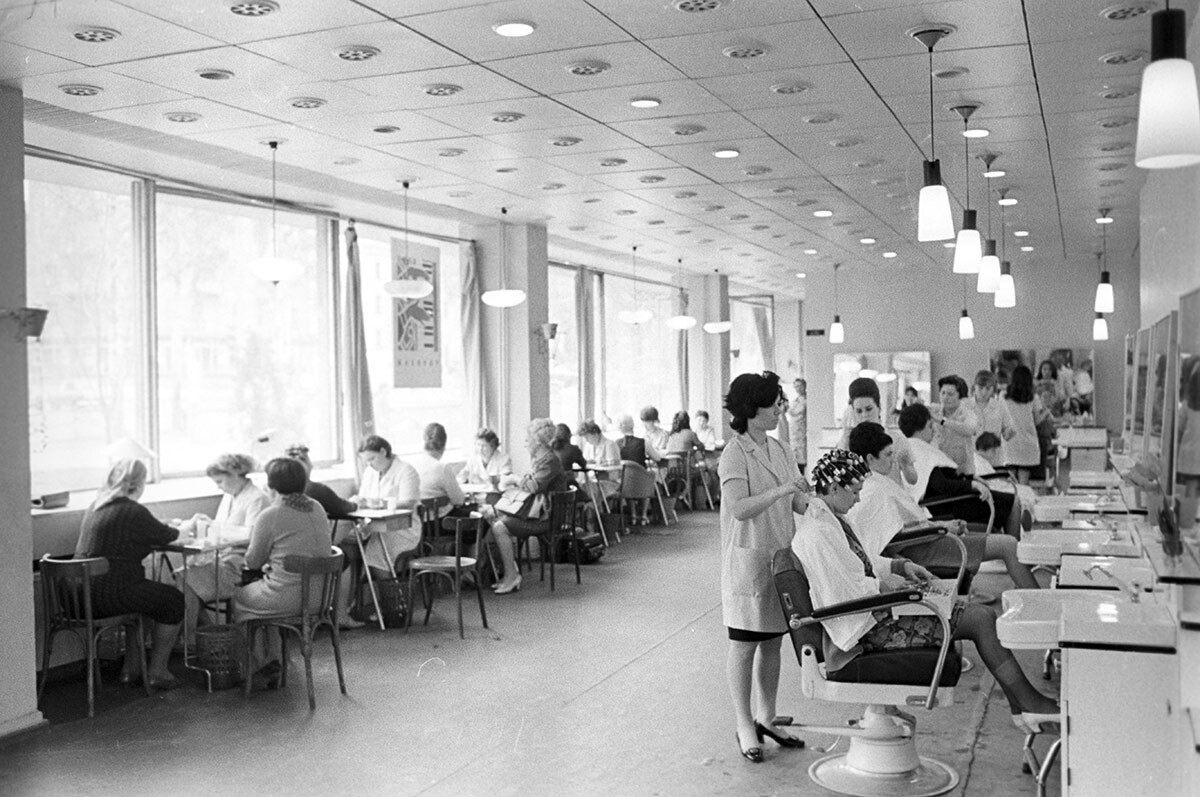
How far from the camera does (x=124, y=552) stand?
6.31 meters

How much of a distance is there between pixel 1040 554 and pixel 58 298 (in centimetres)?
622

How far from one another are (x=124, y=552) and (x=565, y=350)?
9437mm

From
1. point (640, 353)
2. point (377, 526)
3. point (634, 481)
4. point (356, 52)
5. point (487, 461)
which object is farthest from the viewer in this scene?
point (640, 353)

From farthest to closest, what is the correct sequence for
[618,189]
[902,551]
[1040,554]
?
[618,189] → [902,551] → [1040,554]

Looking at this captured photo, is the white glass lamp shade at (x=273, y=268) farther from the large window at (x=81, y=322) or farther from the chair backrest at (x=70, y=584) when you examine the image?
the chair backrest at (x=70, y=584)

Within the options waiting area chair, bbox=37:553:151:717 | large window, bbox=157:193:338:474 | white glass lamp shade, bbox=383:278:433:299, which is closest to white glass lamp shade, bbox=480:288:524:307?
white glass lamp shade, bbox=383:278:433:299

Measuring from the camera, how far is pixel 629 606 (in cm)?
864

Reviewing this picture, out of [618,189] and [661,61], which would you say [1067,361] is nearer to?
[618,189]

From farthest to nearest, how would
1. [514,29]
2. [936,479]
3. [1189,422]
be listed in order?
1. [936,479]
2. [514,29]
3. [1189,422]

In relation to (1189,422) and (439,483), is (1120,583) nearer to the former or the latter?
(1189,422)

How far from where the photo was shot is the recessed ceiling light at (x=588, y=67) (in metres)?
5.67

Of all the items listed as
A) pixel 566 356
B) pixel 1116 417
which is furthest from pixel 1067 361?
pixel 566 356

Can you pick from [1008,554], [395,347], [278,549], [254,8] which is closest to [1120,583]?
[1008,554]

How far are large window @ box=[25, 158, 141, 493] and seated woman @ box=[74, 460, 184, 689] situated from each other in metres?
1.51
